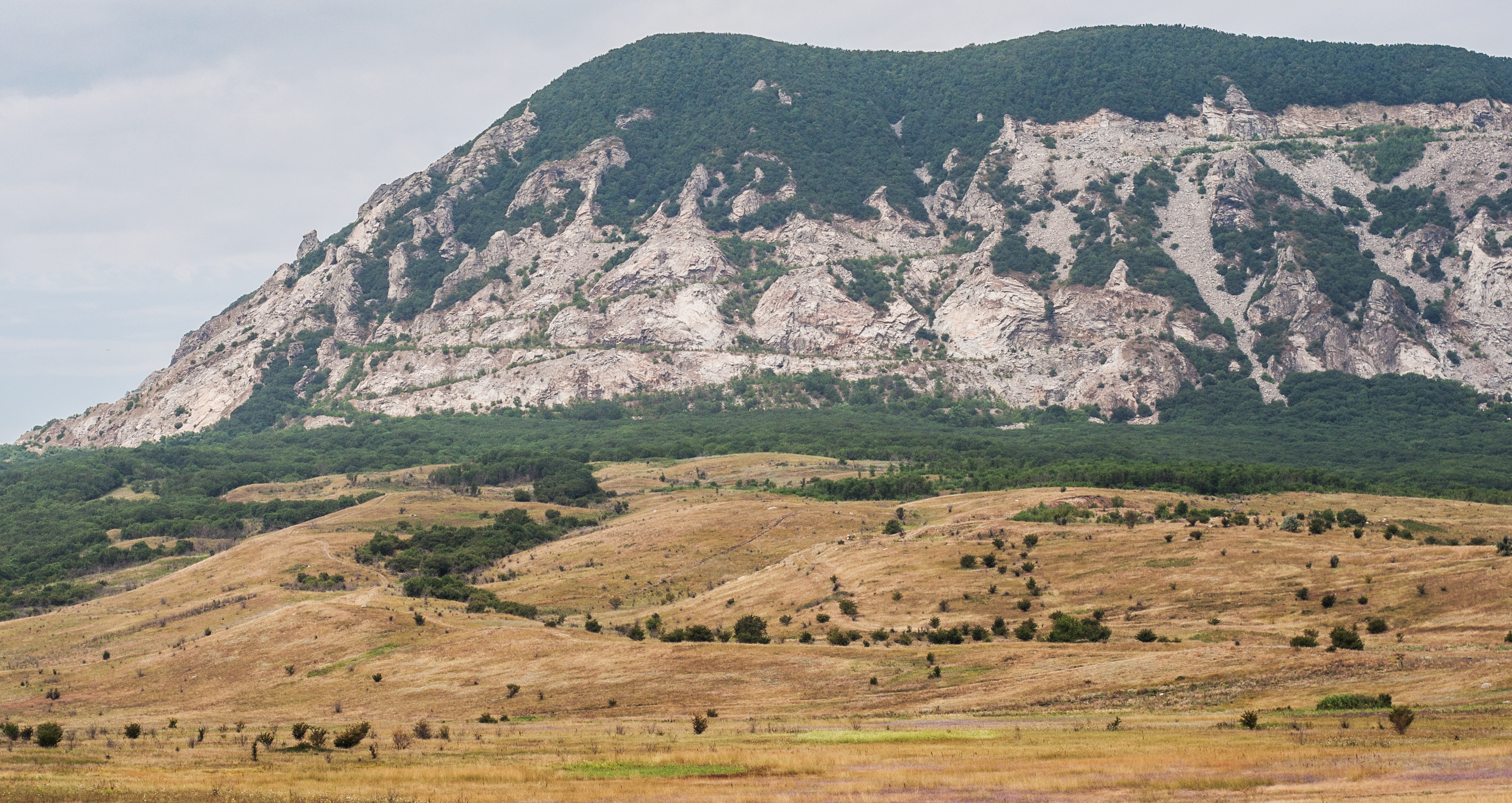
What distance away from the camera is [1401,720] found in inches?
1539

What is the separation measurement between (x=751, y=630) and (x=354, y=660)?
3009 centimetres

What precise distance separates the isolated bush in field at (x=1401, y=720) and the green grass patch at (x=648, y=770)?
23.1 m

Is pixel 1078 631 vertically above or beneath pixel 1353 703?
beneath

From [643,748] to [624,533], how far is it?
11049 centimetres

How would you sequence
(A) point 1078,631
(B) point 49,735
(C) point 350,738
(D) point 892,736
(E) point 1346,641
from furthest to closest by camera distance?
1. (A) point 1078,631
2. (E) point 1346,641
3. (B) point 49,735
4. (C) point 350,738
5. (D) point 892,736

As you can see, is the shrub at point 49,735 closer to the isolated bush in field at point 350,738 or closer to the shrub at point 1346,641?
the isolated bush in field at point 350,738

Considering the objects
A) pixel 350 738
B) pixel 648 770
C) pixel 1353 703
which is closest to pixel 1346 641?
pixel 1353 703

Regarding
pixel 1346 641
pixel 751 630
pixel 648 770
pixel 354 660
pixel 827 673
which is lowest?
pixel 751 630

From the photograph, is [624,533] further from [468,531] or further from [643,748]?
[643,748]

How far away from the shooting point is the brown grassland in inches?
1400

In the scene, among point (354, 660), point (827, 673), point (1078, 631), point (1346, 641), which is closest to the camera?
point (1346, 641)

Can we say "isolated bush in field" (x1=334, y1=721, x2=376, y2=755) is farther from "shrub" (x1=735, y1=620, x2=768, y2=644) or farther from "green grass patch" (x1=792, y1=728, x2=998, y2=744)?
"shrub" (x1=735, y1=620, x2=768, y2=644)

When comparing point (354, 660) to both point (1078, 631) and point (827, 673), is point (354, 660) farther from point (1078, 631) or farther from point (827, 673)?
point (1078, 631)

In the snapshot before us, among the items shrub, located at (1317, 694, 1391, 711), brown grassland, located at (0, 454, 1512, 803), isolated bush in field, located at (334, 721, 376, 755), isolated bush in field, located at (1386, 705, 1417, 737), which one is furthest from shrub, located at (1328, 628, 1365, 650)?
isolated bush in field, located at (334, 721, 376, 755)
